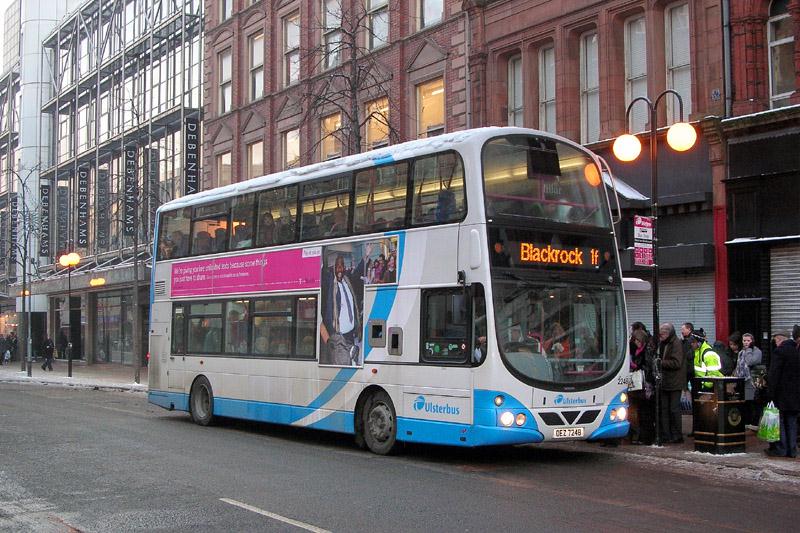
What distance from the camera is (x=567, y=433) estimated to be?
1230 cm

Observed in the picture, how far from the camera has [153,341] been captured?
1967 centimetres

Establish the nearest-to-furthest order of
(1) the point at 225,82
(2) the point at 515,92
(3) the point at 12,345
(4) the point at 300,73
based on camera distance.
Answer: (2) the point at 515,92 → (4) the point at 300,73 → (1) the point at 225,82 → (3) the point at 12,345

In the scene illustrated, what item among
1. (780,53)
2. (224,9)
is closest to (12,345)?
(224,9)

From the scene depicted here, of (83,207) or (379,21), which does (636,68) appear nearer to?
(379,21)

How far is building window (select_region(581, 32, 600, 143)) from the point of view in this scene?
73.7 feet

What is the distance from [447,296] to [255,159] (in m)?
23.9

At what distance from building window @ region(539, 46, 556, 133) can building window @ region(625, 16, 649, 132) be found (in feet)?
7.35

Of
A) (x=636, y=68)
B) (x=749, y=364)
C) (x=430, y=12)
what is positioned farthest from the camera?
(x=430, y=12)

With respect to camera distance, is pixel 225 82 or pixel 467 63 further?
pixel 225 82

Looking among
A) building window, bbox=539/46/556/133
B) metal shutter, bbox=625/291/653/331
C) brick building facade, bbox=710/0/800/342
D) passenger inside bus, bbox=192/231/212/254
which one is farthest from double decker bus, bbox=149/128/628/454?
building window, bbox=539/46/556/133

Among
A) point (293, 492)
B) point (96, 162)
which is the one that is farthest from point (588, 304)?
point (96, 162)

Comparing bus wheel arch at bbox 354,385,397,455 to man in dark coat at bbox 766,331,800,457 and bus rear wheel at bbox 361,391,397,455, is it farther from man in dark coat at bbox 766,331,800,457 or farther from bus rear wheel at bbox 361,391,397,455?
man in dark coat at bbox 766,331,800,457

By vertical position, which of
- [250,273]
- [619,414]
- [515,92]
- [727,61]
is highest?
[515,92]

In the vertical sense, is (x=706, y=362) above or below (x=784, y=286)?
below
